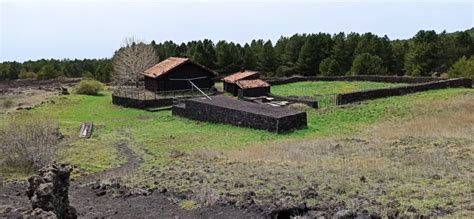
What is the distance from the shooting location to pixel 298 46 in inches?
2985

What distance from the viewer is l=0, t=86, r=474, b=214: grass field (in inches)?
609

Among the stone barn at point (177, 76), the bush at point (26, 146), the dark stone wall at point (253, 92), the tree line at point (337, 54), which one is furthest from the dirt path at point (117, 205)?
the tree line at point (337, 54)

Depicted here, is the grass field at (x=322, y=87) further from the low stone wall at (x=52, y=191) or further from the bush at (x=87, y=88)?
the low stone wall at (x=52, y=191)

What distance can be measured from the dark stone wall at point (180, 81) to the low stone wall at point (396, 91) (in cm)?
1646

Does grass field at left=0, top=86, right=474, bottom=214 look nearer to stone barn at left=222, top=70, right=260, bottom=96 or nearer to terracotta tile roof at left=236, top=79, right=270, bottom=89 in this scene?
terracotta tile roof at left=236, top=79, right=270, bottom=89

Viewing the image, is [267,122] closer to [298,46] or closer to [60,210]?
[60,210]

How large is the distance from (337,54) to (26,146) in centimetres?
5406

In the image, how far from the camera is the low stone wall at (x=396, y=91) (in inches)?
1523

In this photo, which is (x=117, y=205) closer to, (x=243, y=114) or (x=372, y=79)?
(x=243, y=114)

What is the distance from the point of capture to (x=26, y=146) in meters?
23.1

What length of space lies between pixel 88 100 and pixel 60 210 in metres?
36.5

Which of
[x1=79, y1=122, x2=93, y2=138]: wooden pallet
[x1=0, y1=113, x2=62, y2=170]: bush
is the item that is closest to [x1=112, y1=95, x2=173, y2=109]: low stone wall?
[x1=79, y1=122, x2=93, y2=138]: wooden pallet

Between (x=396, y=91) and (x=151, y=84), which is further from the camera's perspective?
(x=151, y=84)

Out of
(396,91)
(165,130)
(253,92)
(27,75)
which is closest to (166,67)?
(253,92)
